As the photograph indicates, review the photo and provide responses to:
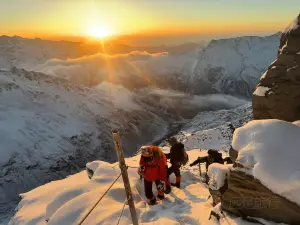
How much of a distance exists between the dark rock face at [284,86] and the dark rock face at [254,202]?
3343mm

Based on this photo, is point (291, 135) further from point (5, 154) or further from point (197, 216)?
point (5, 154)

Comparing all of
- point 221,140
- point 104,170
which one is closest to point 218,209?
point 104,170

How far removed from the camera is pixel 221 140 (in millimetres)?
64938

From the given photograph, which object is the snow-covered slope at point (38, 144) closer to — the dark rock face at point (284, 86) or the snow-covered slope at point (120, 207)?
the snow-covered slope at point (120, 207)

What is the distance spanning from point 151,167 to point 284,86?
5.94 metres

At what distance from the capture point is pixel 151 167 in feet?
40.1

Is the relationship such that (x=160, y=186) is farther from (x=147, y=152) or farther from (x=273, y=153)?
(x=273, y=153)

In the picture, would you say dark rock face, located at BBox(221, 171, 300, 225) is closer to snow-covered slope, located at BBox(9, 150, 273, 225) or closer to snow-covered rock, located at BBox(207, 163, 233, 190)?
snow-covered slope, located at BBox(9, 150, 273, 225)

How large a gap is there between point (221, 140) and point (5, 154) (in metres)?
117

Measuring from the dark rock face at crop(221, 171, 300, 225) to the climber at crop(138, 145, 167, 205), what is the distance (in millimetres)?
3342

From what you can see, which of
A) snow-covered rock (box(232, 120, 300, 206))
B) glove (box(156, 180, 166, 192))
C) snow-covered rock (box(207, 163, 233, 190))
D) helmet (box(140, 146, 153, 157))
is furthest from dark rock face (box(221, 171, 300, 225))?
glove (box(156, 180, 166, 192))

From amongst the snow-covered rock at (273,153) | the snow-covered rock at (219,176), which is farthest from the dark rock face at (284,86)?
the snow-covered rock at (219,176)

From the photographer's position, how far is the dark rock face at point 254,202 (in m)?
7.75

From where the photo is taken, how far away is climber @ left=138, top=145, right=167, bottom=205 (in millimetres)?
12055
